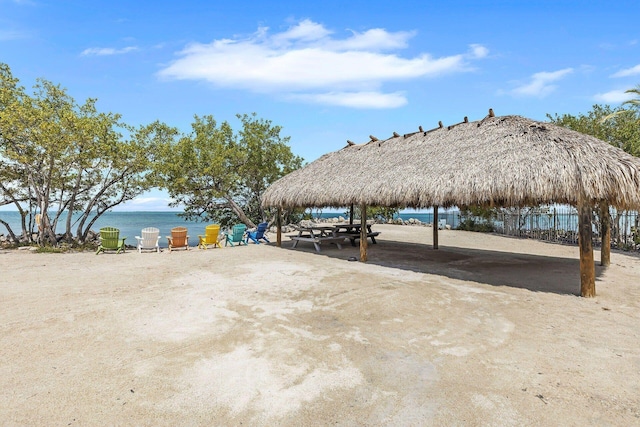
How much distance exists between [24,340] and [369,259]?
24.6 feet

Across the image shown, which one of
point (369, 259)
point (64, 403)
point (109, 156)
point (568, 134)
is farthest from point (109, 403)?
point (109, 156)

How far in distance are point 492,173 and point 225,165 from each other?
15444 millimetres

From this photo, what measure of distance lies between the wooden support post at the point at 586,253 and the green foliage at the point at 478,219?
41.5 ft

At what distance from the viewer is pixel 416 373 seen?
329cm

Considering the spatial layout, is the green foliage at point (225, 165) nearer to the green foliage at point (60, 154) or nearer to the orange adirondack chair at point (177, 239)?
the green foliage at point (60, 154)

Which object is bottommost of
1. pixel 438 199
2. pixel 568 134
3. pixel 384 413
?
pixel 384 413

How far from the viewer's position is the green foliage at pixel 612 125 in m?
12.8

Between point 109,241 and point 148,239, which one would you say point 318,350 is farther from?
point 109,241

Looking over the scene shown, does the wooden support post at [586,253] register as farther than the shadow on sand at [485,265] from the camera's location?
No

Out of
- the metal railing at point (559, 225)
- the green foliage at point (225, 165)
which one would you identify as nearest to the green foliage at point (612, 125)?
the metal railing at point (559, 225)

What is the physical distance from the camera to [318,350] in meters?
3.78

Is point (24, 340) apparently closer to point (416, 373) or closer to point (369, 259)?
point (416, 373)

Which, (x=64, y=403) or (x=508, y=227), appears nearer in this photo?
(x=64, y=403)

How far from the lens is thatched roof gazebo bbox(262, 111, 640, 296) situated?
5910mm
